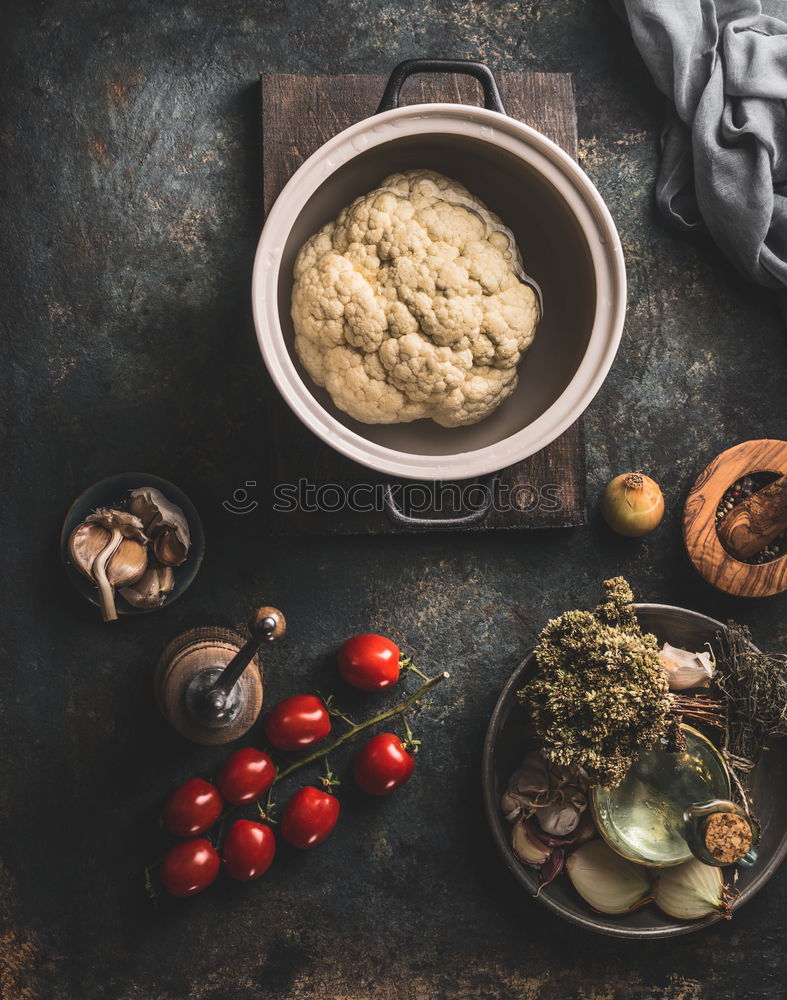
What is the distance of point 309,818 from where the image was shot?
161 cm

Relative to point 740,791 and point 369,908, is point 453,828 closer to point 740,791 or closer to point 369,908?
point 369,908

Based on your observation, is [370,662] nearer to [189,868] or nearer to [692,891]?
[189,868]

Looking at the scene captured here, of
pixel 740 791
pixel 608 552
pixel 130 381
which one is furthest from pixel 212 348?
pixel 740 791

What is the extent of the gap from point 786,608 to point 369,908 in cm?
115

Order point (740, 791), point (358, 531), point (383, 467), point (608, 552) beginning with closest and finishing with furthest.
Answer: point (383, 467) → point (740, 791) → point (358, 531) → point (608, 552)

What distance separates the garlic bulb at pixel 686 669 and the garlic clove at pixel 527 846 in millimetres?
405

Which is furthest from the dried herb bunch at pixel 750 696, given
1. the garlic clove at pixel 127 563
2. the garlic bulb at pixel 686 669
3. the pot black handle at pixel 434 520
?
the garlic clove at pixel 127 563

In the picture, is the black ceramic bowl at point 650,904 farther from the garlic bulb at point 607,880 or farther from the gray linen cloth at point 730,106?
the gray linen cloth at point 730,106

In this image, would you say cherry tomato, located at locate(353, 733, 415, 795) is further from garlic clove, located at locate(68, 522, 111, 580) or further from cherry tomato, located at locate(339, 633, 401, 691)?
garlic clove, located at locate(68, 522, 111, 580)

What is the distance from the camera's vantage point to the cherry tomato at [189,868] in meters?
1.59

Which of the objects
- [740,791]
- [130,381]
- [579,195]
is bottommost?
[740,791]

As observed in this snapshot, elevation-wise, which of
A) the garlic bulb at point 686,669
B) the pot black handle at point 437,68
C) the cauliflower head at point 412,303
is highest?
the pot black handle at point 437,68

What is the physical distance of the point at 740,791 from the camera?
1.50 meters

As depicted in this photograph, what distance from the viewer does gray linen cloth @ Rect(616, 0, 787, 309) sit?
5.50 feet
